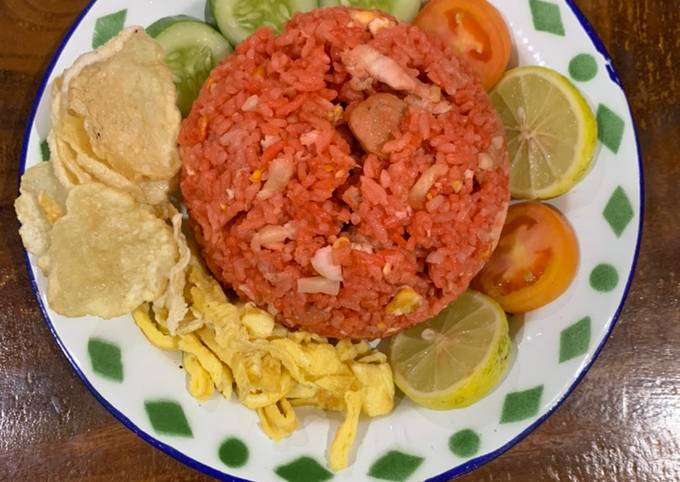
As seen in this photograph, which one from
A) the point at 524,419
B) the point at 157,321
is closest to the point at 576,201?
the point at 524,419

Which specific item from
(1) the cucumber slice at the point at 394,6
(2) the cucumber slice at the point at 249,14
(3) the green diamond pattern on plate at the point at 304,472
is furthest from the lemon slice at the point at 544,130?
(3) the green diamond pattern on plate at the point at 304,472

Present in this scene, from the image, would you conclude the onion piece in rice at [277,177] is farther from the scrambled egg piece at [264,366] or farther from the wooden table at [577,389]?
the wooden table at [577,389]

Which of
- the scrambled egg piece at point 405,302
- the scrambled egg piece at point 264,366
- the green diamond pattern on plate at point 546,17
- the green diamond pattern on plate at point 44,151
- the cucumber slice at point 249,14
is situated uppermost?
the green diamond pattern on plate at point 546,17

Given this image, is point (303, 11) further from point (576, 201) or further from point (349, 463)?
point (349, 463)

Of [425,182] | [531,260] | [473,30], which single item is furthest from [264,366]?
[473,30]

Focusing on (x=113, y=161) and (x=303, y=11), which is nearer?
(x=113, y=161)

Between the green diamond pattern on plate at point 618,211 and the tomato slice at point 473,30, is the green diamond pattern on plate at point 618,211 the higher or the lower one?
the lower one

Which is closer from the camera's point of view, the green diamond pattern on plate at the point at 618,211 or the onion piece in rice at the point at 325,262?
the onion piece in rice at the point at 325,262

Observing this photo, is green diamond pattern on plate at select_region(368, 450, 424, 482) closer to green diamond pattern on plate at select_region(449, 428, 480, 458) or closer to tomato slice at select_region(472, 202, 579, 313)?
green diamond pattern on plate at select_region(449, 428, 480, 458)
